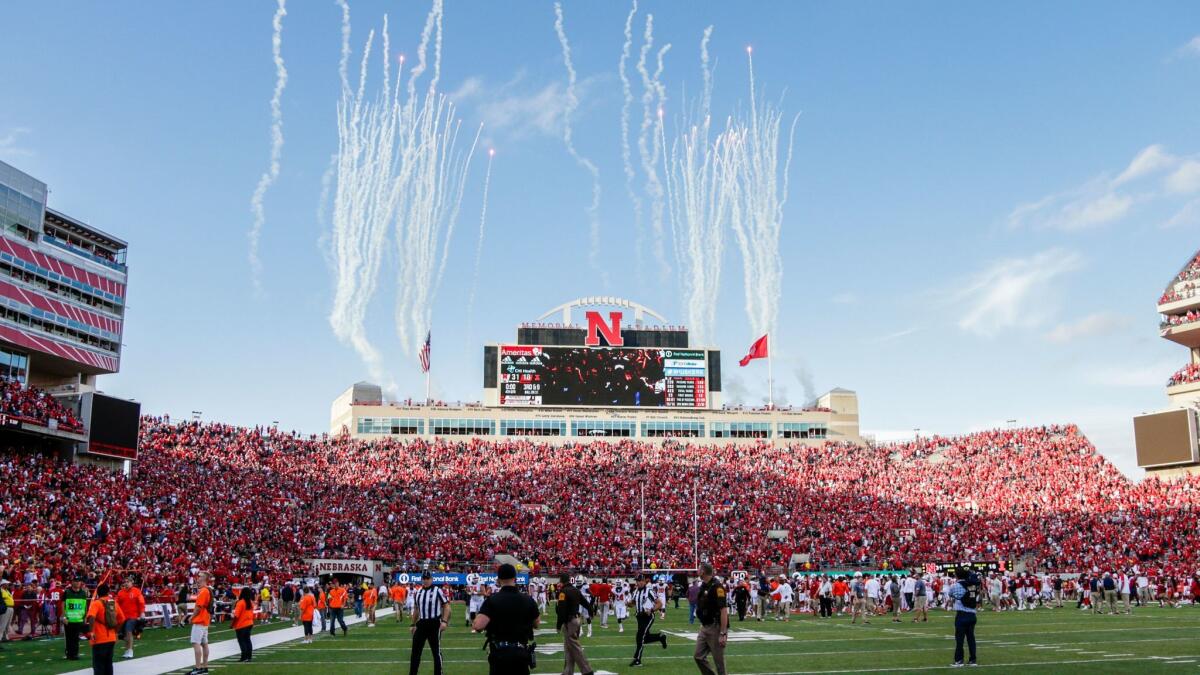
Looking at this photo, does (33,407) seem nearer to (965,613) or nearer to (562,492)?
(562,492)

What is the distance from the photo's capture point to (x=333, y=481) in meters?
63.6

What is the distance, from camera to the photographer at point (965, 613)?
16516 mm

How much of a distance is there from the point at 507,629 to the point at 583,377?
66.7 m

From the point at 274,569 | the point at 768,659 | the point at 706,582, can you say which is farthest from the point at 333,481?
the point at 706,582

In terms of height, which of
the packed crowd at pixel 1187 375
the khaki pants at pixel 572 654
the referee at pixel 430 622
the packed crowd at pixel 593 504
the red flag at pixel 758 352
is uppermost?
the red flag at pixel 758 352

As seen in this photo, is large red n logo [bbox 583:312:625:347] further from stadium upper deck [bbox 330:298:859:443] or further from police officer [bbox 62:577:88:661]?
police officer [bbox 62:577:88:661]

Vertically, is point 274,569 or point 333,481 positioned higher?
point 333,481

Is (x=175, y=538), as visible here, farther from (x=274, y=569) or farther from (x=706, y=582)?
(x=706, y=582)

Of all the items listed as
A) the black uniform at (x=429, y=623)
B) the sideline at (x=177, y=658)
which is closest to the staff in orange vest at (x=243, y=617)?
the sideline at (x=177, y=658)

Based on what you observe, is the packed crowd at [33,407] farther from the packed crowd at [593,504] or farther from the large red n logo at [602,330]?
the large red n logo at [602,330]

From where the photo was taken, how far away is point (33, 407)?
43250 millimetres

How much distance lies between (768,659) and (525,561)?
118 ft

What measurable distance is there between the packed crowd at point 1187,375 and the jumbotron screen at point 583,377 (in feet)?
110

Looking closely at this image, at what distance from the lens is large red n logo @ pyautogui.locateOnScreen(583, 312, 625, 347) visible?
76875 mm
